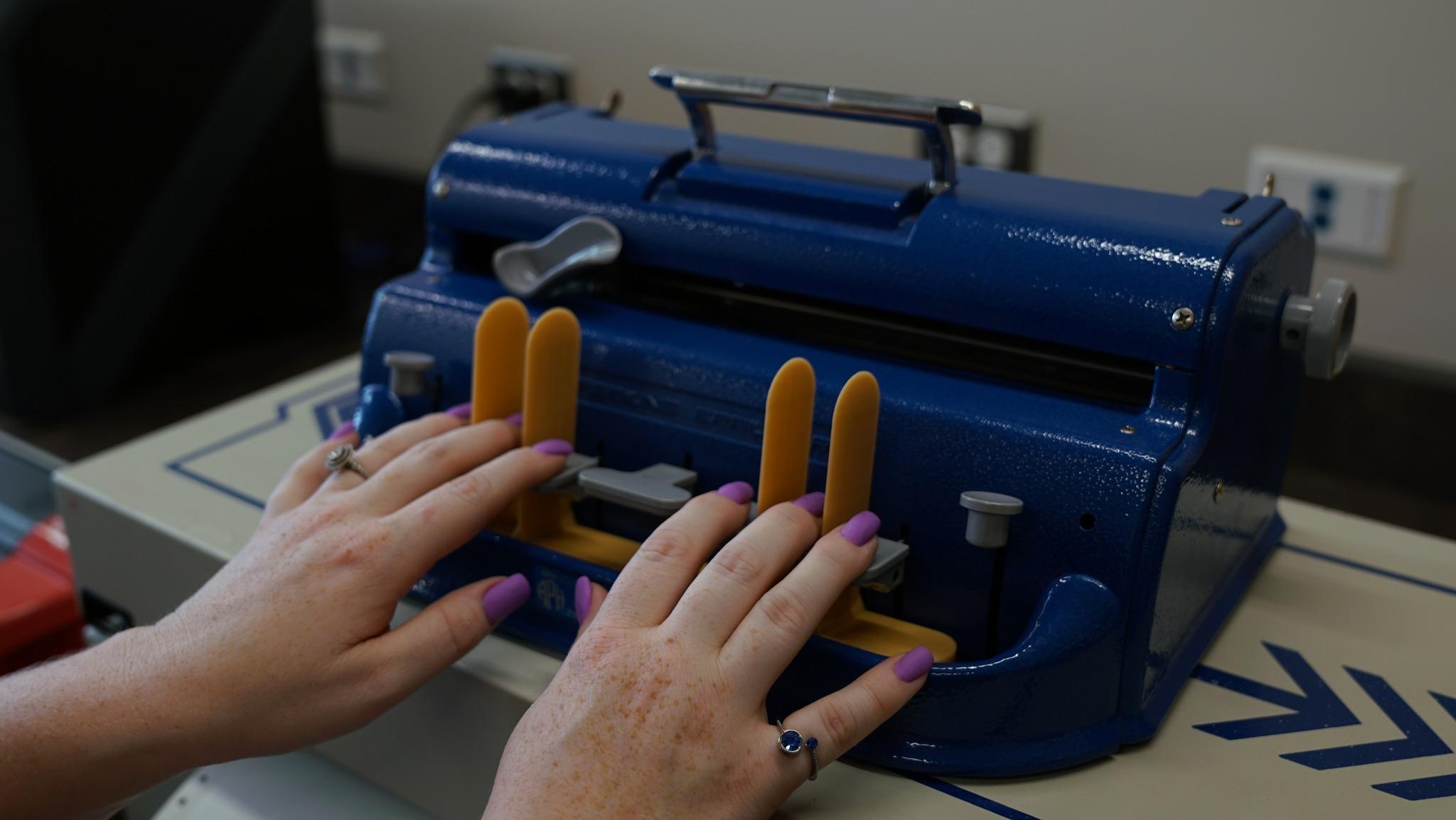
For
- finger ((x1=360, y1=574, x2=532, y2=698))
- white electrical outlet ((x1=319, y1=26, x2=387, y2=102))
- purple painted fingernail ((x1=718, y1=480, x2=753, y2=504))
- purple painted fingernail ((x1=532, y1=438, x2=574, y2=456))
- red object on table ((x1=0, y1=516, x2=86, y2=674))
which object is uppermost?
white electrical outlet ((x1=319, y1=26, x2=387, y2=102))

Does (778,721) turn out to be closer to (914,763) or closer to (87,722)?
(914,763)

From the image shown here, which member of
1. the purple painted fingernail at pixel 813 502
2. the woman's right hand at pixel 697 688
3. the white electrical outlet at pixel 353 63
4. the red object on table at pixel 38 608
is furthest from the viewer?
the white electrical outlet at pixel 353 63

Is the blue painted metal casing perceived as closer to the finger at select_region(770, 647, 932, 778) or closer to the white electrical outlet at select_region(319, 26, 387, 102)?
the finger at select_region(770, 647, 932, 778)

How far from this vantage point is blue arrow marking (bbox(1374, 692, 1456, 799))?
588 mm

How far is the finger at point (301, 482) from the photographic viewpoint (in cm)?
71

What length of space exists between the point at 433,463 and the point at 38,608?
0.46 meters

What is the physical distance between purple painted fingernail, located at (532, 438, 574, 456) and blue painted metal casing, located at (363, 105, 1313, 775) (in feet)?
0.15

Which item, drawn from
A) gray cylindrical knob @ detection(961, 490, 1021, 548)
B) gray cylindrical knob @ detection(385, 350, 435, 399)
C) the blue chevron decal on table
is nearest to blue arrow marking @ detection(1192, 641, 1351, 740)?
the blue chevron decal on table

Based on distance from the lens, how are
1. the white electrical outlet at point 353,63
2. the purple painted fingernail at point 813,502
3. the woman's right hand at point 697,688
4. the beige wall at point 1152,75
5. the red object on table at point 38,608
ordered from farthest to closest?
the white electrical outlet at point 353,63, the beige wall at point 1152,75, the red object on table at point 38,608, the purple painted fingernail at point 813,502, the woman's right hand at point 697,688

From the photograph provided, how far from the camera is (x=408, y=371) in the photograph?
75 cm

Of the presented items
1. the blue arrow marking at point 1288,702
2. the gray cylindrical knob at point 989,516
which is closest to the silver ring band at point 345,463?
the gray cylindrical knob at point 989,516

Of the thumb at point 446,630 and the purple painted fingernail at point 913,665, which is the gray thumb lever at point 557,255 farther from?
the purple painted fingernail at point 913,665

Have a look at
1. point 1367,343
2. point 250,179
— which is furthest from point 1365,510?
point 250,179

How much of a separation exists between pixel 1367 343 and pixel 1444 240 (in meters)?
0.11
